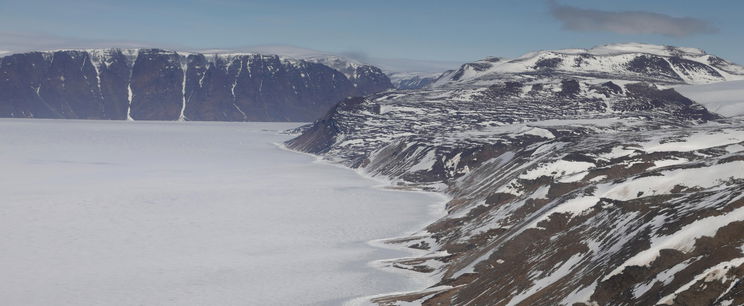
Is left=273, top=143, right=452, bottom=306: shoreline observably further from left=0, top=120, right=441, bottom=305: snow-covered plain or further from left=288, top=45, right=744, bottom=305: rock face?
left=0, top=120, right=441, bottom=305: snow-covered plain

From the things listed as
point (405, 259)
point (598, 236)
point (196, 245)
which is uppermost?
point (598, 236)

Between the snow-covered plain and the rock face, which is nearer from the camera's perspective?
the rock face

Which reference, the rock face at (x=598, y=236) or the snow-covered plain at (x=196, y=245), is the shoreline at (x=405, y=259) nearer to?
the rock face at (x=598, y=236)

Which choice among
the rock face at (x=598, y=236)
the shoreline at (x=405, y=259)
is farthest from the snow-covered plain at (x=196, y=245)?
the rock face at (x=598, y=236)

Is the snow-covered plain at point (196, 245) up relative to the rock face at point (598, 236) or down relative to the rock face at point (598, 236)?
down

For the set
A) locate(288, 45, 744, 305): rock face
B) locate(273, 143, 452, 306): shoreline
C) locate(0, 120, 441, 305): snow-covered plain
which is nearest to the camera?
locate(288, 45, 744, 305): rock face

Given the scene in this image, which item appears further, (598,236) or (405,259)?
(405,259)

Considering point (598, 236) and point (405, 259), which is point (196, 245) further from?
point (598, 236)

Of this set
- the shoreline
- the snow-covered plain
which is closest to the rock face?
the shoreline

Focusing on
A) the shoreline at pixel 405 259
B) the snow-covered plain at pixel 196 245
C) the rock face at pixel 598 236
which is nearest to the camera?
the rock face at pixel 598 236

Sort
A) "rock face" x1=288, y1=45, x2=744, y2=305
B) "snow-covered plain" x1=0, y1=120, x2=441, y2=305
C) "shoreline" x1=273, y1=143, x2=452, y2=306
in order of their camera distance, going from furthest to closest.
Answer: "snow-covered plain" x1=0, y1=120, x2=441, y2=305 < "shoreline" x1=273, y1=143, x2=452, y2=306 < "rock face" x1=288, y1=45, x2=744, y2=305

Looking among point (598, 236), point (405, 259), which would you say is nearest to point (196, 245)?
point (405, 259)

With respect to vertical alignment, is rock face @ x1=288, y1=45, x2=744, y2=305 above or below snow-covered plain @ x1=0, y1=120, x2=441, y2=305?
above
